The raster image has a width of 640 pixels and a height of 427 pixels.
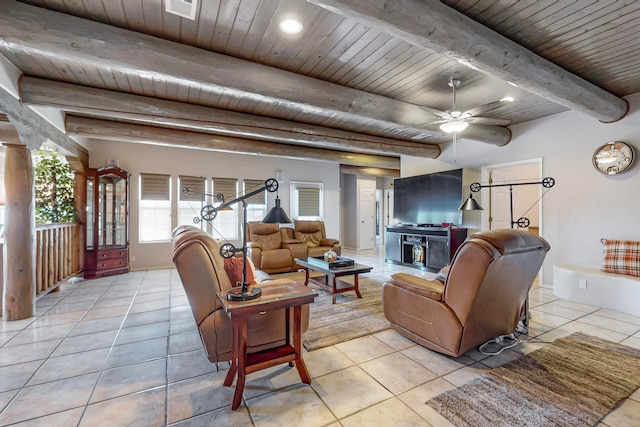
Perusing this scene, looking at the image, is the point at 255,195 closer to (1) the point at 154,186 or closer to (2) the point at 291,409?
(1) the point at 154,186

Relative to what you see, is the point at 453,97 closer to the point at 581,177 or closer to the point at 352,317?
the point at 581,177

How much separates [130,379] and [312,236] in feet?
14.7

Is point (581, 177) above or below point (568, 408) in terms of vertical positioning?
above

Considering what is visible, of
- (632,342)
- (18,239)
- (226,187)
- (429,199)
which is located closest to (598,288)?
Result: (632,342)

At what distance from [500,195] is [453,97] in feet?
10.2

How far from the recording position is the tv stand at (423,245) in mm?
5277

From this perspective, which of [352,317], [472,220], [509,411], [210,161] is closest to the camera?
[509,411]

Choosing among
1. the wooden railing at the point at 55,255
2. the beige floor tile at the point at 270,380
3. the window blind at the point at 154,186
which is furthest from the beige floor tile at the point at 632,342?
the window blind at the point at 154,186

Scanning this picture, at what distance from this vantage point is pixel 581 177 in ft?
13.5

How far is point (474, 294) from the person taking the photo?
204 centimetres

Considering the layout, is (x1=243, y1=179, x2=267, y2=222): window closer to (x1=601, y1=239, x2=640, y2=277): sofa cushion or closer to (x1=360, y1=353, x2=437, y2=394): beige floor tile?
(x1=360, y1=353, x2=437, y2=394): beige floor tile

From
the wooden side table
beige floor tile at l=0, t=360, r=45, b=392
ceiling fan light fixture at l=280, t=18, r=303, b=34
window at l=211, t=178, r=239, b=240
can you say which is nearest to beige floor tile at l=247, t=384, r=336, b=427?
the wooden side table

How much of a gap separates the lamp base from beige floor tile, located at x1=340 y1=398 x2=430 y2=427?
90cm

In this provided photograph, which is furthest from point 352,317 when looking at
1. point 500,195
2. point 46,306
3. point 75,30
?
point 500,195
